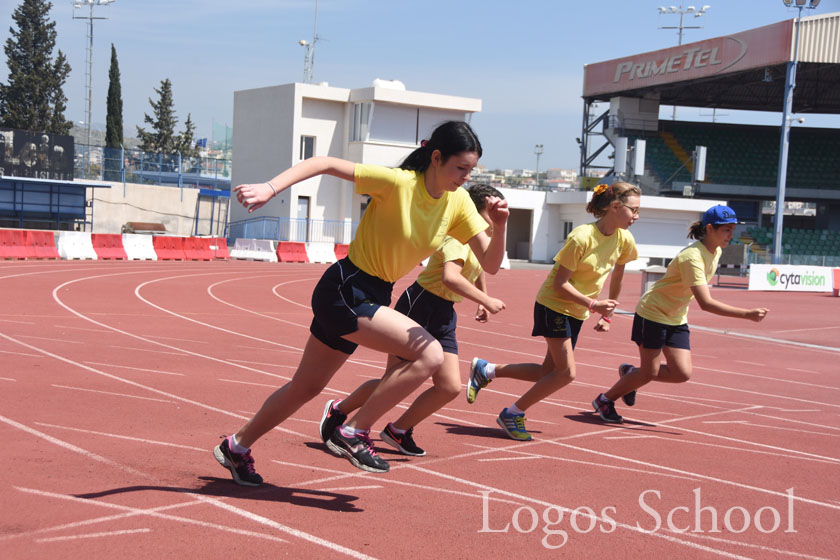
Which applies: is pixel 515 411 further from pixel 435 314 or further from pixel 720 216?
pixel 720 216

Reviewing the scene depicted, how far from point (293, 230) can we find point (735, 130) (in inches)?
1244

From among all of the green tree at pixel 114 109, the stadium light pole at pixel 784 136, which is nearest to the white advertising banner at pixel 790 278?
the stadium light pole at pixel 784 136

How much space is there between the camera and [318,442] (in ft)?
19.7

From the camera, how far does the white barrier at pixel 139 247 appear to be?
29.6m

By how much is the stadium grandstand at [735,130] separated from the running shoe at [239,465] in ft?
137

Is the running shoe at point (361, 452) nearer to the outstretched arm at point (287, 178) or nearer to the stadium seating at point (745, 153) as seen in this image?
the outstretched arm at point (287, 178)

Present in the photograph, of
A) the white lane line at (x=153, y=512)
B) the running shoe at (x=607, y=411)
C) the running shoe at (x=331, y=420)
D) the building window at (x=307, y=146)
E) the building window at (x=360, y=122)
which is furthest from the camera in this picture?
the building window at (x=360, y=122)

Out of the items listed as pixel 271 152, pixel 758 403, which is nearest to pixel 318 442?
pixel 758 403

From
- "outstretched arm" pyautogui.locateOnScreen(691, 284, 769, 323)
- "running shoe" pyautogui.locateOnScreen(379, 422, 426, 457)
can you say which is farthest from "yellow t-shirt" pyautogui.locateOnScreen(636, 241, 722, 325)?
"running shoe" pyautogui.locateOnScreen(379, 422, 426, 457)

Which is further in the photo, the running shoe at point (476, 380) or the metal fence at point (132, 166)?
the metal fence at point (132, 166)

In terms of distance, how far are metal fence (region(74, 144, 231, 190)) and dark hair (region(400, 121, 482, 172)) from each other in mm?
39273

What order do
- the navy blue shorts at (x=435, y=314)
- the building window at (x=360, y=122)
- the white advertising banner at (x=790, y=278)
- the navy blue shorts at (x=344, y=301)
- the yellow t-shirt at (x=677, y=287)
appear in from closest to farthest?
the navy blue shorts at (x=344, y=301) < the navy blue shorts at (x=435, y=314) < the yellow t-shirt at (x=677, y=287) < the white advertising banner at (x=790, y=278) < the building window at (x=360, y=122)

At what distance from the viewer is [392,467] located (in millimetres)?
5387

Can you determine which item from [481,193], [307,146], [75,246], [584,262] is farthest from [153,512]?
[307,146]
